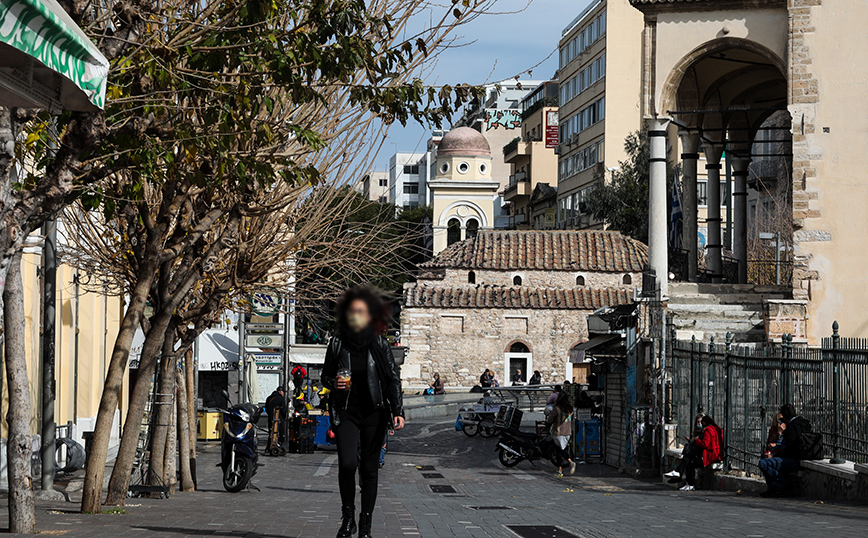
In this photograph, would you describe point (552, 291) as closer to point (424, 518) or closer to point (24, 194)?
point (424, 518)

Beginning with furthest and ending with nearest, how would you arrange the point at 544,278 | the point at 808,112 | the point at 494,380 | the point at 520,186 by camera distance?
the point at 520,186 < the point at 544,278 < the point at 494,380 < the point at 808,112

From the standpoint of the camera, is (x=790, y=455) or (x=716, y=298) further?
(x=716, y=298)

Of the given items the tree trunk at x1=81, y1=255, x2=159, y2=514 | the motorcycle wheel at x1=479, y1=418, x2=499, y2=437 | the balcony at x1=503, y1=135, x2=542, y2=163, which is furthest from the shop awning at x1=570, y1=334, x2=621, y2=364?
the balcony at x1=503, y1=135, x2=542, y2=163

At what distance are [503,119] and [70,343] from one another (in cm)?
9235

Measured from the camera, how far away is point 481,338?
59594 mm

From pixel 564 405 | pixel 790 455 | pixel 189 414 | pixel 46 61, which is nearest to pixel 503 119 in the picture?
pixel 564 405

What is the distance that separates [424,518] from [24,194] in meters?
5.48

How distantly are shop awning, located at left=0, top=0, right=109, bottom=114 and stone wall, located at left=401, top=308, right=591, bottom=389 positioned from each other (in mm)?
52001

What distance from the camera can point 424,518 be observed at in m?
12.0

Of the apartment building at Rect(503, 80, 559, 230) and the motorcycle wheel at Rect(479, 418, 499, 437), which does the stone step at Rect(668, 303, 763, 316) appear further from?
the apartment building at Rect(503, 80, 559, 230)

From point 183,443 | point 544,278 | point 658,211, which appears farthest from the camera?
point 544,278

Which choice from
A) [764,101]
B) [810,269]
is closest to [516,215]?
[764,101]

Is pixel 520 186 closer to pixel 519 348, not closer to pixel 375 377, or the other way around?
pixel 519 348

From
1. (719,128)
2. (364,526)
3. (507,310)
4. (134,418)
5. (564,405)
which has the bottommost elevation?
(564,405)
